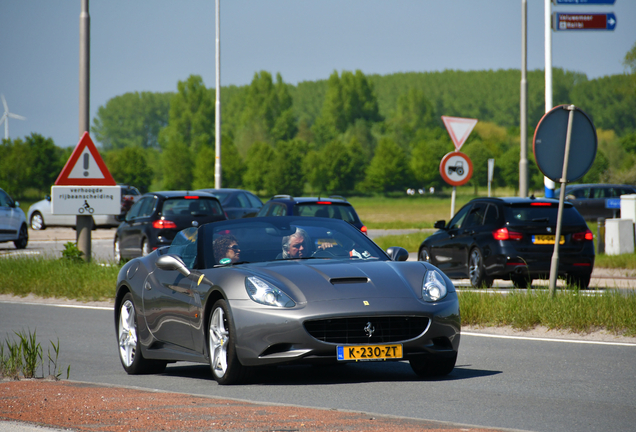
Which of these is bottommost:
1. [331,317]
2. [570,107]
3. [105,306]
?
[105,306]

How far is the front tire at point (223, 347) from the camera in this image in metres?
7.30

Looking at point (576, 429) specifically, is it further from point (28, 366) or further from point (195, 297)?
point (28, 366)

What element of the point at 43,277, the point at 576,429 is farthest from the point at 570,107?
the point at 43,277

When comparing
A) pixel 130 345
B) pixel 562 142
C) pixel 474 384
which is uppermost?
pixel 562 142

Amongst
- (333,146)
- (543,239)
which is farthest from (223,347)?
(333,146)

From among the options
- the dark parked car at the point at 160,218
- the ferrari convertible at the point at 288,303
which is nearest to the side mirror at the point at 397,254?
the ferrari convertible at the point at 288,303

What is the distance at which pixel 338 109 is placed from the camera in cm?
19638

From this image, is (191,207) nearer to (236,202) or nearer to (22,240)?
(236,202)

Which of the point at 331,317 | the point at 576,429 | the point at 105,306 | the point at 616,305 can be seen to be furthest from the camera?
the point at 105,306

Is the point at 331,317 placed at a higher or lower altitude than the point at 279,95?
lower

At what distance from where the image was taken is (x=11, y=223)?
2919 centimetres

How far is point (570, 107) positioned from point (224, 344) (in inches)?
252

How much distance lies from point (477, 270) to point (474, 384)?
9.25 metres

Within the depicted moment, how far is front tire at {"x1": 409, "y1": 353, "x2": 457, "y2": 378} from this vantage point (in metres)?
7.82
